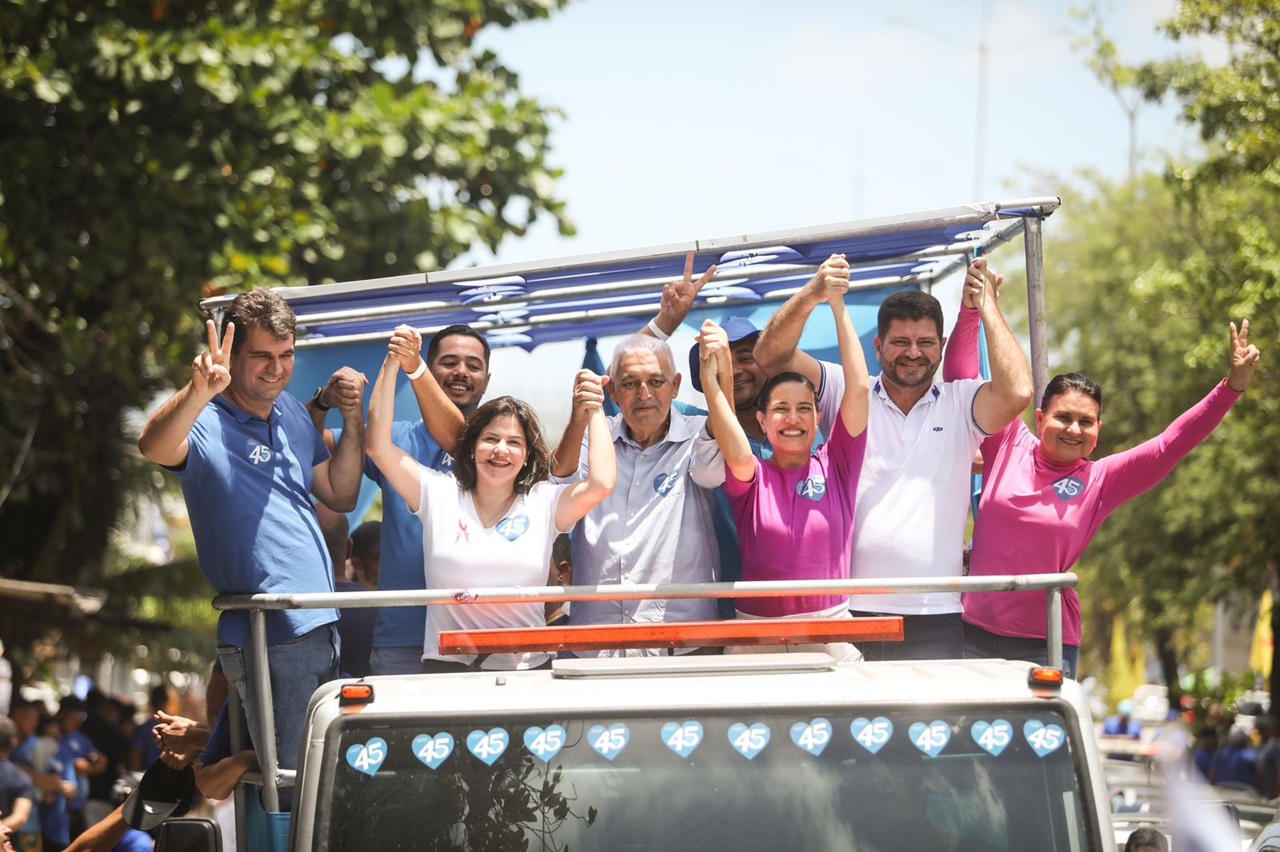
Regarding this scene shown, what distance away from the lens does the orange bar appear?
374 cm

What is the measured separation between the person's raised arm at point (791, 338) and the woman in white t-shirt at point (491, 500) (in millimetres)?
810

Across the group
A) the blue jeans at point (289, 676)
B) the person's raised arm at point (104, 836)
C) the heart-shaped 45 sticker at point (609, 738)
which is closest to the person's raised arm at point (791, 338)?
the blue jeans at point (289, 676)

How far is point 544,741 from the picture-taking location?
350 centimetres

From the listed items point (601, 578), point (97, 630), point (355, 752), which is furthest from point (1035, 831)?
point (97, 630)

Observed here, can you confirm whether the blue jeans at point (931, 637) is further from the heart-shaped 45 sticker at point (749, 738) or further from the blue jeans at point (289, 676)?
the blue jeans at point (289, 676)

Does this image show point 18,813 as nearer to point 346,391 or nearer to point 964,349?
point 346,391

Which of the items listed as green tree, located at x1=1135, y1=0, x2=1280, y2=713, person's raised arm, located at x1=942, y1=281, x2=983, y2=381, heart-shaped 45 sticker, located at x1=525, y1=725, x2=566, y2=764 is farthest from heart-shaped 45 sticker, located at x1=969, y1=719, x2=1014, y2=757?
green tree, located at x1=1135, y1=0, x2=1280, y2=713

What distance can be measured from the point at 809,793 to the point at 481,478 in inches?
69.7

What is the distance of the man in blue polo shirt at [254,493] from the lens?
437cm

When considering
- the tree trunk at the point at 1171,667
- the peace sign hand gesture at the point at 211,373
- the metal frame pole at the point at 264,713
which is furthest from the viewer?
the tree trunk at the point at 1171,667

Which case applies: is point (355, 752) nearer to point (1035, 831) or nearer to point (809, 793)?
point (809, 793)

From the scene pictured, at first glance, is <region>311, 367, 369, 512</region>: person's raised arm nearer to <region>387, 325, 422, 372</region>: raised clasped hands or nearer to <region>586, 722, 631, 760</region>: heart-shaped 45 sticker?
<region>387, 325, 422, 372</region>: raised clasped hands

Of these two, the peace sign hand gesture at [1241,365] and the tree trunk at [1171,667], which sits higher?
the peace sign hand gesture at [1241,365]

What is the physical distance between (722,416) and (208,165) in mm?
6891
